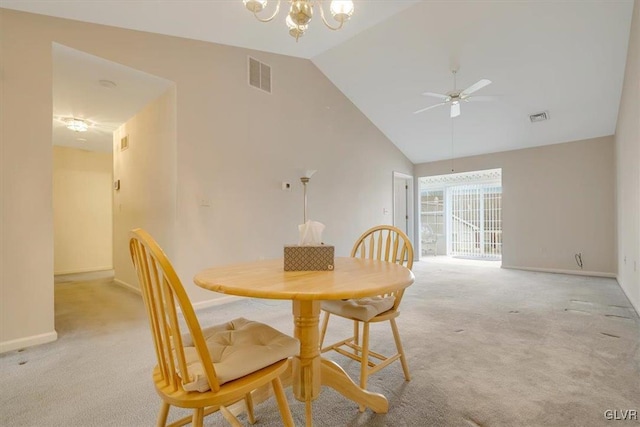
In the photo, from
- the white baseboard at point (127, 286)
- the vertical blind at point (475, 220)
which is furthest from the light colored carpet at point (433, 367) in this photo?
the vertical blind at point (475, 220)

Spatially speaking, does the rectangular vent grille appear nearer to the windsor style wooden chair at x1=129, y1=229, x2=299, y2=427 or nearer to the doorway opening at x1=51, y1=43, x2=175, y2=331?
the doorway opening at x1=51, y1=43, x2=175, y2=331

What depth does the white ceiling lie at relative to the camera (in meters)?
2.85

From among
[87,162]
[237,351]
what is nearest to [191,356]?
[237,351]

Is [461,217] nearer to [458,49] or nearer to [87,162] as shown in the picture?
[458,49]

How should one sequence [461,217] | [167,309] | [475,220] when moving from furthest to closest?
[461,217] → [475,220] → [167,309]

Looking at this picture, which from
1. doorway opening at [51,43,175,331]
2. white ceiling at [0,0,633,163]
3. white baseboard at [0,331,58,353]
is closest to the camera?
white baseboard at [0,331,58,353]

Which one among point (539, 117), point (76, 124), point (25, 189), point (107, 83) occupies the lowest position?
point (25, 189)

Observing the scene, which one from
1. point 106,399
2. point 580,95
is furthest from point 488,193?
point 106,399

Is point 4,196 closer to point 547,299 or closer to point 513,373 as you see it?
point 513,373

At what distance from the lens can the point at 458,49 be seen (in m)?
3.75

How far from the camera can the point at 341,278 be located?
1212 mm

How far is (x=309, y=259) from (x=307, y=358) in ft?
1.39

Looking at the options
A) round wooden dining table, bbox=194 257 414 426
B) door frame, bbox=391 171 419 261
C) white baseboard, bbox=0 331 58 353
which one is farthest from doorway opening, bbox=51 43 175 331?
door frame, bbox=391 171 419 261

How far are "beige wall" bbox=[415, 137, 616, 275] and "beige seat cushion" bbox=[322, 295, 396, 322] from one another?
5.25 meters
